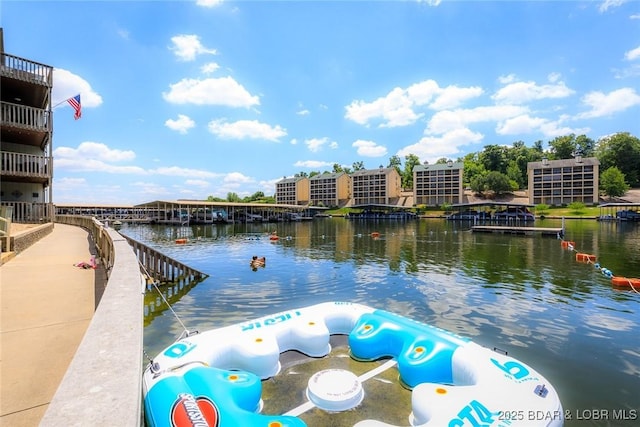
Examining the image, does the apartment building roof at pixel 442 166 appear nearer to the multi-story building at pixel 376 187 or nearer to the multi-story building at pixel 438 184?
the multi-story building at pixel 438 184

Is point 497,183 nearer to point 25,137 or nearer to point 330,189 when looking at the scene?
point 330,189

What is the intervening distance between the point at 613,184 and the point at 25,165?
90056 millimetres

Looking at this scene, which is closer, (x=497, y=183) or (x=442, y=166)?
(x=497, y=183)

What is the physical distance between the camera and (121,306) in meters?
3.40

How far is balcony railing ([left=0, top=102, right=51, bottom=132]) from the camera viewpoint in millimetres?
17453

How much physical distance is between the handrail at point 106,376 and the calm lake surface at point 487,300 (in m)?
4.69

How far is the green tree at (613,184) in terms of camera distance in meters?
67.8

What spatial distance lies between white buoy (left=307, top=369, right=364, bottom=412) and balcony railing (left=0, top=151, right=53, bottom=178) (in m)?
20.5

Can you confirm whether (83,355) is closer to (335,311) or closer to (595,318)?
(335,311)

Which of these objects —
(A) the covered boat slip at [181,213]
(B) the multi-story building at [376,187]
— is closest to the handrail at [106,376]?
(A) the covered boat slip at [181,213]

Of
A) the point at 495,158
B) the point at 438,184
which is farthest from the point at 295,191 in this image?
the point at 495,158

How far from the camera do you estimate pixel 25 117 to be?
18.4 metres

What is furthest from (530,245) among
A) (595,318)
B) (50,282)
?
(50,282)

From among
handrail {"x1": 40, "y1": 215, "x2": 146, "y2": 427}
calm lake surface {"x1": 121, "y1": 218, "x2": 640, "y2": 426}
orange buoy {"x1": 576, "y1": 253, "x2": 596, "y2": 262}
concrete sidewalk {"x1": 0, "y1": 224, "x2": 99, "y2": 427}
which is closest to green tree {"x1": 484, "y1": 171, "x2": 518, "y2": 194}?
calm lake surface {"x1": 121, "y1": 218, "x2": 640, "y2": 426}
